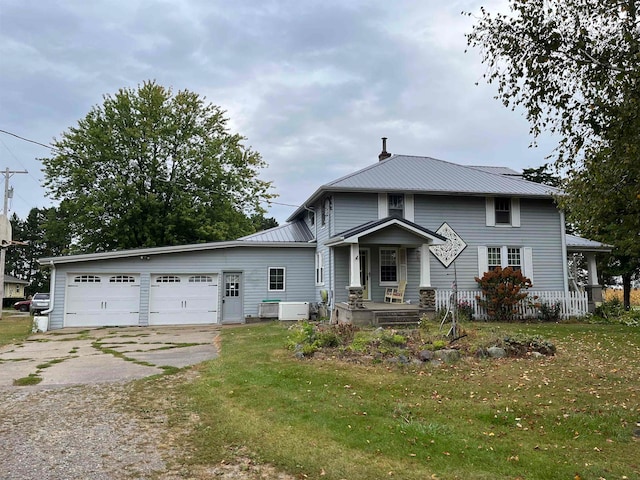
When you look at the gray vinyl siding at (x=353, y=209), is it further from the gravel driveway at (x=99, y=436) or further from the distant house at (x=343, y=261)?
the gravel driveway at (x=99, y=436)

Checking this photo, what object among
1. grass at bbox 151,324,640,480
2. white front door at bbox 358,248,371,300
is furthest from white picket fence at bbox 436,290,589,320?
grass at bbox 151,324,640,480

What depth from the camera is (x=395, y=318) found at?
13219mm

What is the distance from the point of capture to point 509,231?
57.0ft

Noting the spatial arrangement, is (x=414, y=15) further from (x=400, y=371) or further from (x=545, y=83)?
(x=400, y=371)

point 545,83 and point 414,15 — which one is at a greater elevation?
point 414,15

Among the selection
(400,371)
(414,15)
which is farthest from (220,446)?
(414,15)

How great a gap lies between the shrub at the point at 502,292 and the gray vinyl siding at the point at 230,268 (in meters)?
6.94

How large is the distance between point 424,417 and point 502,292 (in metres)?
11.6

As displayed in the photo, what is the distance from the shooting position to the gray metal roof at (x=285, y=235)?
62.3ft

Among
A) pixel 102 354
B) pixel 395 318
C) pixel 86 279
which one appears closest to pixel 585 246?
pixel 395 318

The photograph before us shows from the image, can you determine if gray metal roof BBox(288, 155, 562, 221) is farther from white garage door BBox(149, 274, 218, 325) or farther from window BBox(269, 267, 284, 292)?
white garage door BBox(149, 274, 218, 325)

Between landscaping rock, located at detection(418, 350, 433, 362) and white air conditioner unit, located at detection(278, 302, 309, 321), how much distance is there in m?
9.44

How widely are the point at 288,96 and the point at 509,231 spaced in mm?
10382

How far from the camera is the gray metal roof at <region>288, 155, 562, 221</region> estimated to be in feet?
52.7
